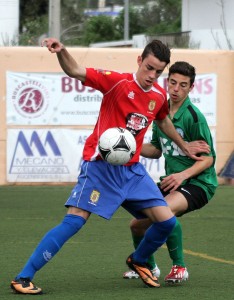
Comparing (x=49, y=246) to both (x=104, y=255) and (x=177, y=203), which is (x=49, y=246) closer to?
(x=177, y=203)

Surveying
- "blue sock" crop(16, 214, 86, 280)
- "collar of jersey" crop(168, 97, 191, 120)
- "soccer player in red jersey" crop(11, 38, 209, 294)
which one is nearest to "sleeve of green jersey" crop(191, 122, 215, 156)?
"collar of jersey" crop(168, 97, 191, 120)

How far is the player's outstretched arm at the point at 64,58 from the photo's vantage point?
24.4 ft

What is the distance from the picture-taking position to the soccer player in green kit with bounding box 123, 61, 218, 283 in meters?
8.61

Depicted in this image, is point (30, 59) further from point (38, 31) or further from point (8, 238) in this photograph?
point (38, 31)

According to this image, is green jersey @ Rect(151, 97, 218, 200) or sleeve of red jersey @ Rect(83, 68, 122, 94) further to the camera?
green jersey @ Rect(151, 97, 218, 200)

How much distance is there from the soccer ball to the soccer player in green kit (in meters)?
0.87

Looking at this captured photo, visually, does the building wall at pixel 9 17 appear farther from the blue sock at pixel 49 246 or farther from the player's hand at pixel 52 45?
the player's hand at pixel 52 45

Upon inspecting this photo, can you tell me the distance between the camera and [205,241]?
11.5 metres

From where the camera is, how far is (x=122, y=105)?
798 centimetres

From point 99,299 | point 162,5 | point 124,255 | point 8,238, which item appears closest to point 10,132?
point 8,238

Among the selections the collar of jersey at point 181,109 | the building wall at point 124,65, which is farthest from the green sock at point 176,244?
the building wall at point 124,65

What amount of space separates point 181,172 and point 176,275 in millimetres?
851

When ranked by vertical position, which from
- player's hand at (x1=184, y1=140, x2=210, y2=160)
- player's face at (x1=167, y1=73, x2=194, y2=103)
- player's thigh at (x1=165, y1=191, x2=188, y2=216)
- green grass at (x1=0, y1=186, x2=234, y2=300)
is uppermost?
player's face at (x1=167, y1=73, x2=194, y2=103)

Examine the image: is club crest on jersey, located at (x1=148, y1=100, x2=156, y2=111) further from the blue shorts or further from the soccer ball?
the blue shorts
